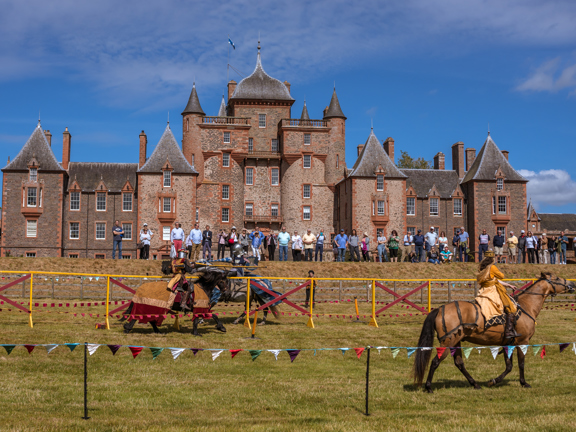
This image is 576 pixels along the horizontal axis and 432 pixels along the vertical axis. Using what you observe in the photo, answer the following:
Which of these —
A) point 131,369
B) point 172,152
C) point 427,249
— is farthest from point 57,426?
point 172,152

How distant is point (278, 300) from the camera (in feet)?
59.6

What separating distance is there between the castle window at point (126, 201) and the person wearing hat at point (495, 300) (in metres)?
47.2

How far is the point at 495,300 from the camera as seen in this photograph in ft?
36.7

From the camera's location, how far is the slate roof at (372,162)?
5434cm

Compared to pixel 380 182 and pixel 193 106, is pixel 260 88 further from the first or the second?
pixel 380 182

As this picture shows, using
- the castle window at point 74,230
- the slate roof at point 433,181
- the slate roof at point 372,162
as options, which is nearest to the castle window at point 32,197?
the castle window at point 74,230

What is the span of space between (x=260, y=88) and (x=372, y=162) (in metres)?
14.2

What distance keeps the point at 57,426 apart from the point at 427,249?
101 feet

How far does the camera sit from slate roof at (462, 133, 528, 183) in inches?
2222

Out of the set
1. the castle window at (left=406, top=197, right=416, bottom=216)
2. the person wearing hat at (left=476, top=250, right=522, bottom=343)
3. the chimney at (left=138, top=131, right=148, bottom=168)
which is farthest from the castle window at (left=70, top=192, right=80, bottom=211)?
the person wearing hat at (left=476, top=250, right=522, bottom=343)

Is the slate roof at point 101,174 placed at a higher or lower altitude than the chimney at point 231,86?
lower

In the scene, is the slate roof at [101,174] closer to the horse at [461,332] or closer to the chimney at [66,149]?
the chimney at [66,149]

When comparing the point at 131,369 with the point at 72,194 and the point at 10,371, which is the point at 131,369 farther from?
the point at 72,194

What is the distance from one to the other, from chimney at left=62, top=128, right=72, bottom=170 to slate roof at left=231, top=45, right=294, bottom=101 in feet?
54.4
